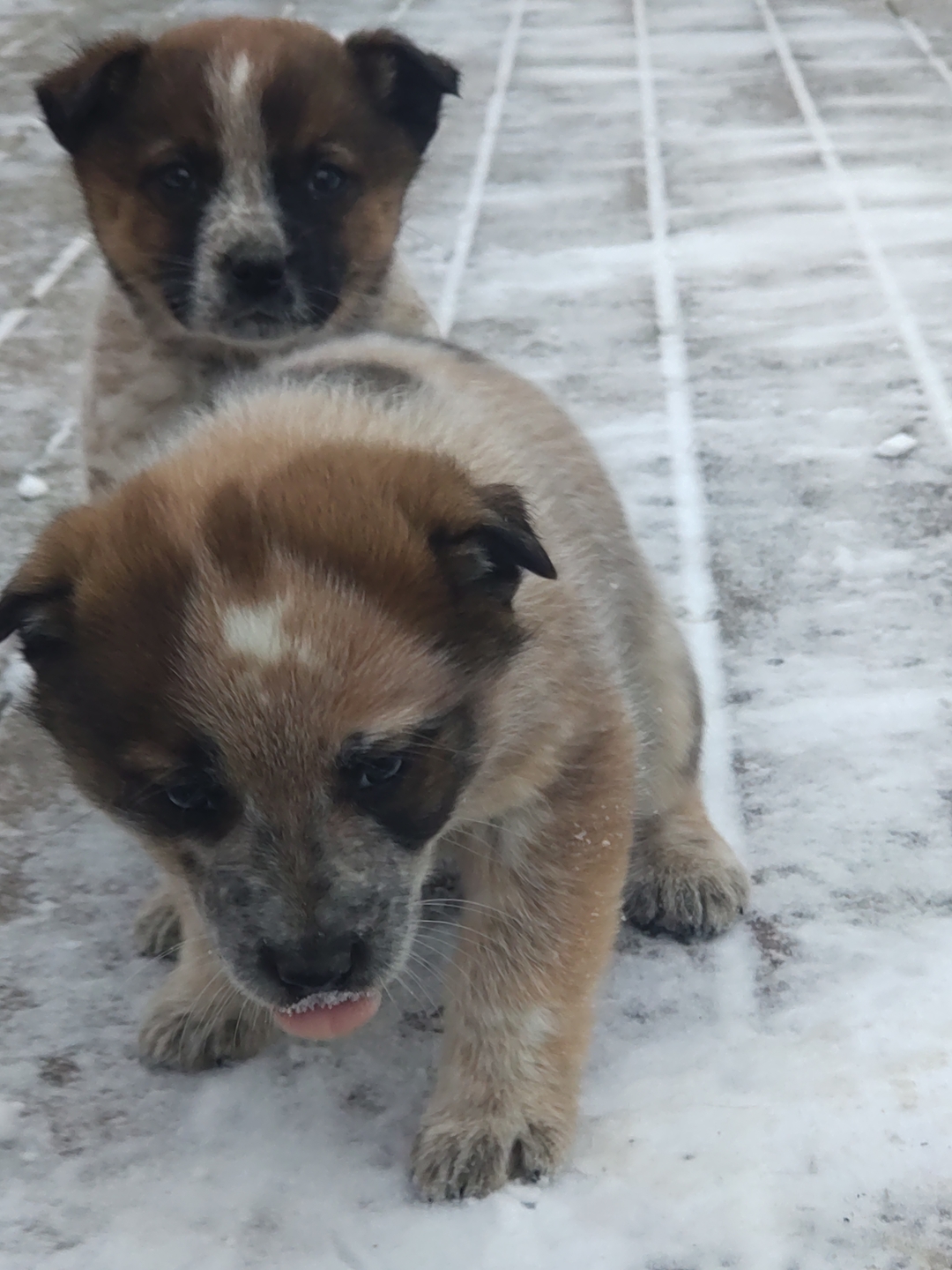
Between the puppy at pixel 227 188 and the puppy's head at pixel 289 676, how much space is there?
1376 millimetres

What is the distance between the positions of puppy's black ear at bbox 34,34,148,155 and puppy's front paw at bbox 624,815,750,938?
2.00m

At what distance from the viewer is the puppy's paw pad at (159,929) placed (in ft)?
8.33

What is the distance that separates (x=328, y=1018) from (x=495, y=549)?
0.65 meters

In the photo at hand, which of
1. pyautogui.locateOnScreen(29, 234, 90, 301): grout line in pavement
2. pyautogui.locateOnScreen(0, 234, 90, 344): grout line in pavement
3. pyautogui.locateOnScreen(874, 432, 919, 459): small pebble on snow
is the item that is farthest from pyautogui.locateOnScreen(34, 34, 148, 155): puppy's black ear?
pyautogui.locateOnScreen(874, 432, 919, 459): small pebble on snow

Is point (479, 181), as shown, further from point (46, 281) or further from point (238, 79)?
point (238, 79)

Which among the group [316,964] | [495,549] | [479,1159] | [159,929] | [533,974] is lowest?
[159,929]

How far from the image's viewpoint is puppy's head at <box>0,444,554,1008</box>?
1.73 metres

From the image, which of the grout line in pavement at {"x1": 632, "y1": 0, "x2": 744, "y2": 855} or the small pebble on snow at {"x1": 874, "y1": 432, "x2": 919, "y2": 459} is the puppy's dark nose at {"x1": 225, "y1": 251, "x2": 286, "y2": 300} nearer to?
the grout line in pavement at {"x1": 632, "y1": 0, "x2": 744, "y2": 855}

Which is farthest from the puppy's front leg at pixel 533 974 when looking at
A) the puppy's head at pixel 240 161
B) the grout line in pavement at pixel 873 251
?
the grout line in pavement at pixel 873 251

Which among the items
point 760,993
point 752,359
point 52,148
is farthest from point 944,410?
point 52,148

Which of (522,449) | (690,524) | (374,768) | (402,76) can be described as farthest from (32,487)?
(374,768)

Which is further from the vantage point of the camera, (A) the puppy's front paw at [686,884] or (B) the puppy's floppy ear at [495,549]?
(A) the puppy's front paw at [686,884]

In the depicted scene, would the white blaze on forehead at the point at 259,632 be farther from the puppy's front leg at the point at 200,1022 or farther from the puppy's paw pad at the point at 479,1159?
the puppy's paw pad at the point at 479,1159

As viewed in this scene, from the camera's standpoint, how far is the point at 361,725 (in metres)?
1.74
